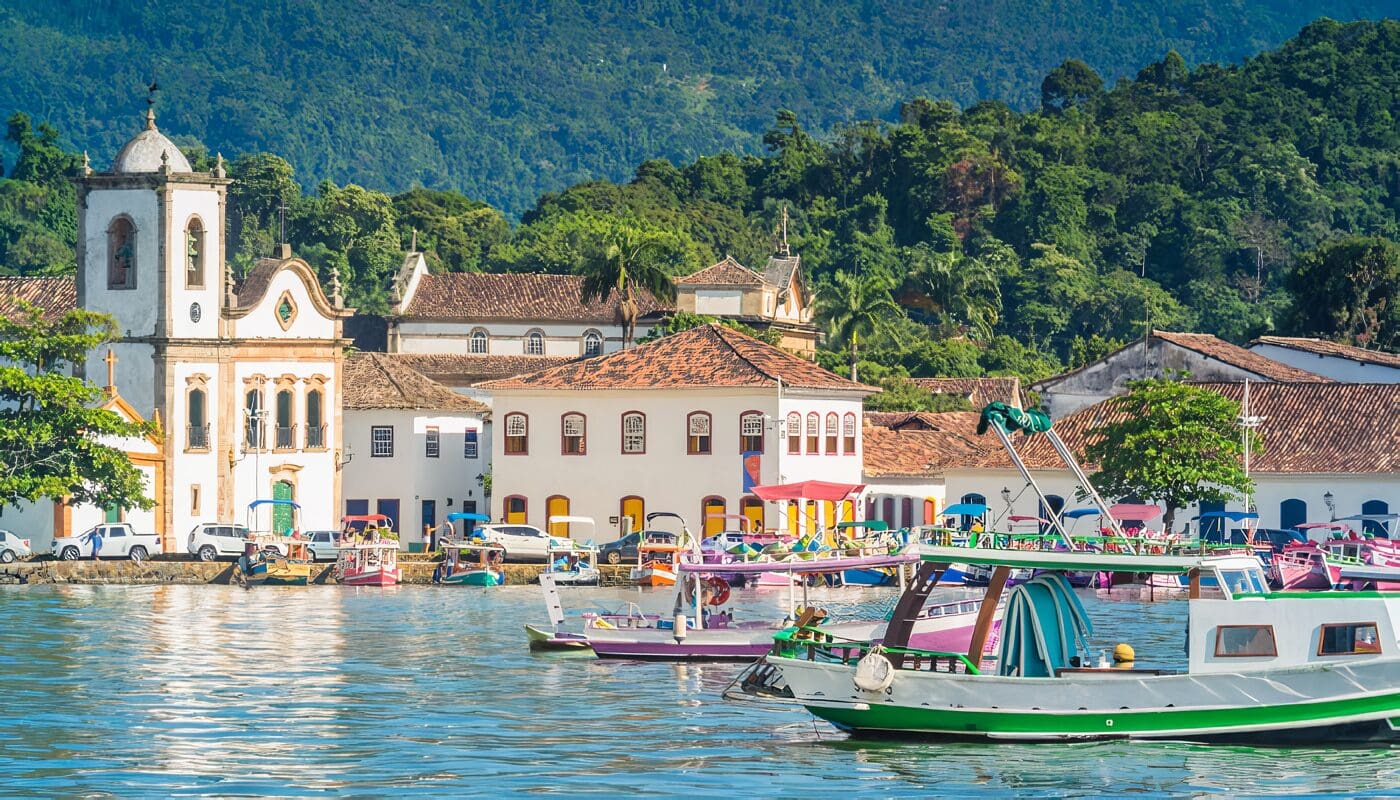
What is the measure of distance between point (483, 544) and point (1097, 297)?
85.2 m

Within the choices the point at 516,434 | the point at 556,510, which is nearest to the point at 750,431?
the point at 556,510

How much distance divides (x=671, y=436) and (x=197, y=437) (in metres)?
15.9

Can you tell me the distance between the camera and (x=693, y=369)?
271ft

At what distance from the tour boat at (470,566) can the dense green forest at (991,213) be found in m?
63.0

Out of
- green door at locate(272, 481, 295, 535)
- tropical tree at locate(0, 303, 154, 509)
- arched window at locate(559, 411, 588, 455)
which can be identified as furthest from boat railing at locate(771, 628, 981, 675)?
green door at locate(272, 481, 295, 535)

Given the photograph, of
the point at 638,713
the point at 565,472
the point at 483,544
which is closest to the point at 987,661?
the point at 638,713

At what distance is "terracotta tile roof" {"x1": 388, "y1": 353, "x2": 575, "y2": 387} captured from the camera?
10531 cm

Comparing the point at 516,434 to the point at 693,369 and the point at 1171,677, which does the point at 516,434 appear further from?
the point at 1171,677

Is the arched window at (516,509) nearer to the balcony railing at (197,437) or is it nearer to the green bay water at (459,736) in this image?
the balcony railing at (197,437)

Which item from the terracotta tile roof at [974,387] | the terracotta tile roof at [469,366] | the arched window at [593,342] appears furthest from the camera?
the arched window at [593,342]

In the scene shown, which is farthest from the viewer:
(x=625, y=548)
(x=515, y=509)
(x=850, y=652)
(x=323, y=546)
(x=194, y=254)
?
(x=194, y=254)

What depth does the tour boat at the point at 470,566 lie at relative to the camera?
7338 cm

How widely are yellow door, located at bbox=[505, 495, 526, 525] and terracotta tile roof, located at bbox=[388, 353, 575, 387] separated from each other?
2108cm

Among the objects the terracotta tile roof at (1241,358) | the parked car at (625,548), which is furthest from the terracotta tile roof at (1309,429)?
the parked car at (625,548)
